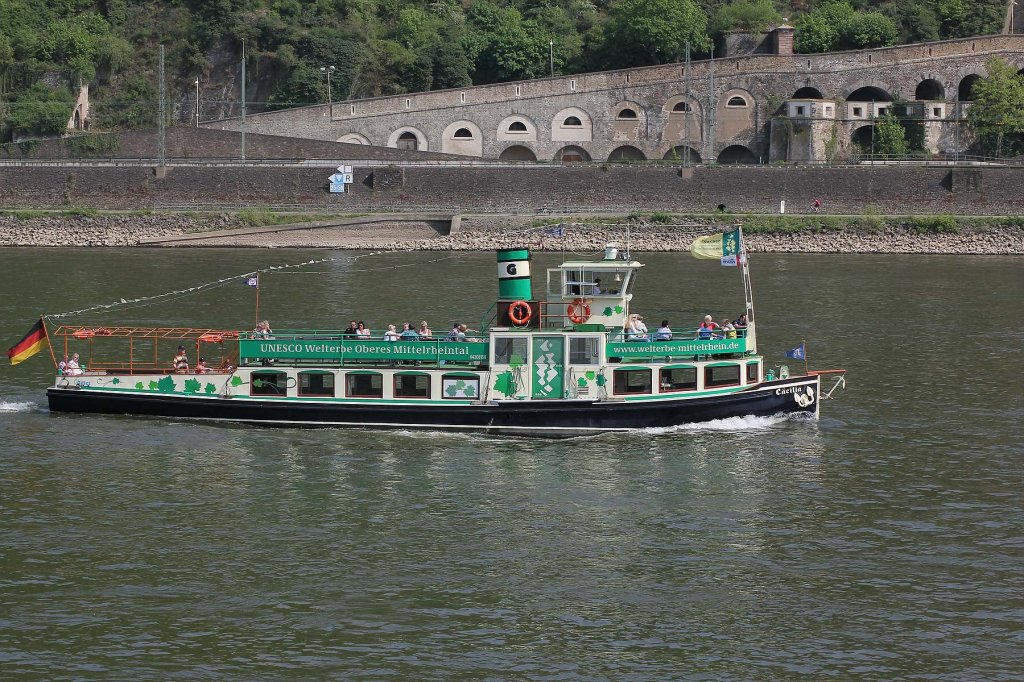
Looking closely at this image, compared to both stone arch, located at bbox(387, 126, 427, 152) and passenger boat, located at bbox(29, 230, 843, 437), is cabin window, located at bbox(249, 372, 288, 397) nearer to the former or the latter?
passenger boat, located at bbox(29, 230, 843, 437)

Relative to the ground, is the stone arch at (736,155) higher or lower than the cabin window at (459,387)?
higher

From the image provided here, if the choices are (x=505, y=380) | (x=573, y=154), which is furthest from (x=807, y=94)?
(x=505, y=380)

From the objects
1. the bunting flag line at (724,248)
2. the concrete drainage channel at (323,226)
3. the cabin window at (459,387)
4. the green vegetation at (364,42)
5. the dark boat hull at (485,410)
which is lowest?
the dark boat hull at (485,410)

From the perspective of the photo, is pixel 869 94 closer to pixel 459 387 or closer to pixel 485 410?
pixel 459 387

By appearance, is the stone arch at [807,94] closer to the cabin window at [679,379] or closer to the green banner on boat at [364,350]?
the cabin window at [679,379]

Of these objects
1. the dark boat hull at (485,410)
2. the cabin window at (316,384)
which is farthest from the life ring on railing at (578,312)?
the cabin window at (316,384)

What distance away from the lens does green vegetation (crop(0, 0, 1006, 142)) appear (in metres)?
90.9

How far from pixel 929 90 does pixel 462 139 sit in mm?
28384

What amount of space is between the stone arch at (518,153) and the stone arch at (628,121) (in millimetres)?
5035

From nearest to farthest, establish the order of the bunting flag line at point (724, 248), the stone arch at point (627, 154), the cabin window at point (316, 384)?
the cabin window at point (316, 384) → the bunting flag line at point (724, 248) → the stone arch at point (627, 154)

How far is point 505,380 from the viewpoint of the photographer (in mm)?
31234

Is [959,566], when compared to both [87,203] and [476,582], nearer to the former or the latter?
[476,582]

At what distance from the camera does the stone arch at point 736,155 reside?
8800cm

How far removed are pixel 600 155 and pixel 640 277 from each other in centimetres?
3158
